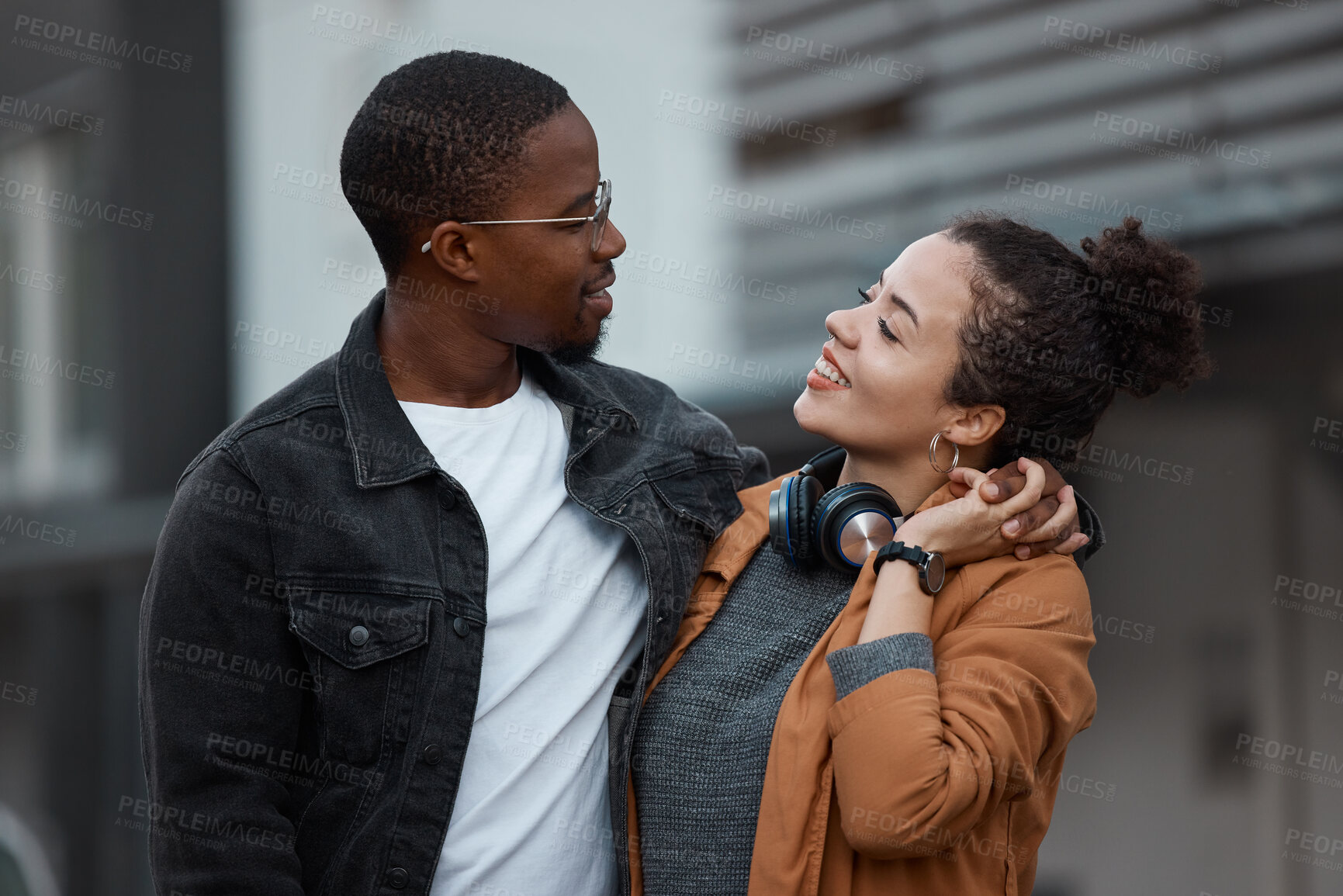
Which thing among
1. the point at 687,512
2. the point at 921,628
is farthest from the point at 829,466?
the point at 921,628

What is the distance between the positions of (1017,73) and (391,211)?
295 cm

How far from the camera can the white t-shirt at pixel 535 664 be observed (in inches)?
72.2

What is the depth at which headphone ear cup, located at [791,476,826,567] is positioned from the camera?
1975mm

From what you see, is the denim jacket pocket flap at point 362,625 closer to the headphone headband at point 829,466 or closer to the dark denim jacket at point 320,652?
the dark denim jacket at point 320,652

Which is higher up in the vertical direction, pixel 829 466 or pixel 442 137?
pixel 442 137

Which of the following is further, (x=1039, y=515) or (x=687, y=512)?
(x=687, y=512)

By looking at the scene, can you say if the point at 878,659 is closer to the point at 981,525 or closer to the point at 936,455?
the point at 981,525

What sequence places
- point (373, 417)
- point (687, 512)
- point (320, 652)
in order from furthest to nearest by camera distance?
point (687, 512) → point (373, 417) → point (320, 652)

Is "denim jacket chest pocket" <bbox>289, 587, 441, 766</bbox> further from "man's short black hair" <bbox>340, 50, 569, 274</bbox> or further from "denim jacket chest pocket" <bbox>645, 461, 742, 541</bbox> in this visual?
"man's short black hair" <bbox>340, 50, 569, 274</bbox>

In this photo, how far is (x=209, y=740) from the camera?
1.68 m

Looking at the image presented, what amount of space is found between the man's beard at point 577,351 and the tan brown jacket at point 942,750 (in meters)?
0.61

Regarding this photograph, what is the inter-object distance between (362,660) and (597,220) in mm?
812

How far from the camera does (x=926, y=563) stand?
5.89 ft

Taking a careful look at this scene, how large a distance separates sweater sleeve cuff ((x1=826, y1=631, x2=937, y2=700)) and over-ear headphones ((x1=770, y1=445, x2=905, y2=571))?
22 cm
